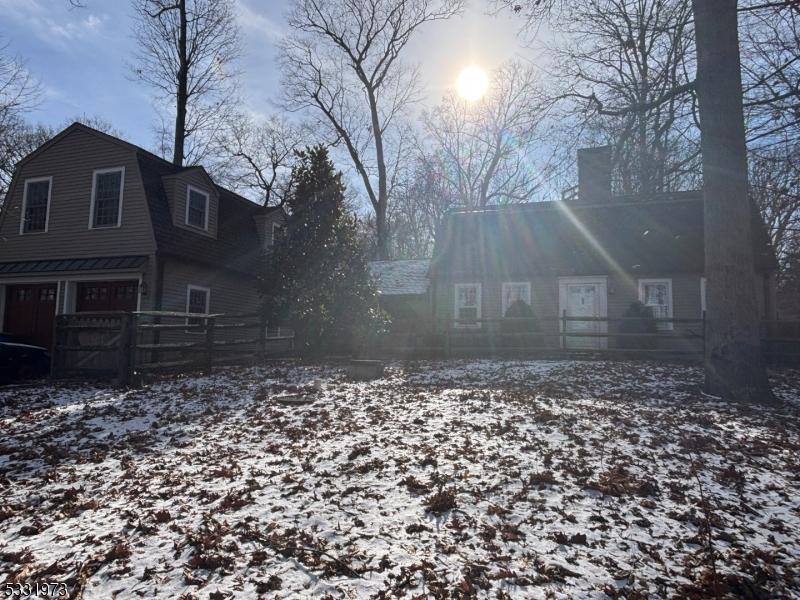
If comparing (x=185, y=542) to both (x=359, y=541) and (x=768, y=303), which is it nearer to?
(x=359, y=541)

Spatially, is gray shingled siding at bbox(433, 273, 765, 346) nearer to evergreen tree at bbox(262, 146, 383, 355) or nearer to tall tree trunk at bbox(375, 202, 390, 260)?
evergreen tree at bbox(262, 146, 383, 355)

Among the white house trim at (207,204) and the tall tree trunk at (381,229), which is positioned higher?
the tall tree trunk at (381,229)

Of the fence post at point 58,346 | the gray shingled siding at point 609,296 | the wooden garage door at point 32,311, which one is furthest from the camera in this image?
the gray shingled siding at point 609,296

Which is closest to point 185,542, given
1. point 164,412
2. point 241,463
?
point 241,463

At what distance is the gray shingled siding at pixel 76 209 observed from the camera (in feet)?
46.8

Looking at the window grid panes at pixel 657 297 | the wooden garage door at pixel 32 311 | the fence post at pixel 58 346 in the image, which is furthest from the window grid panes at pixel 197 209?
the window grid panes at pixel 657 297

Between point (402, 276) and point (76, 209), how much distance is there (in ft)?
46.5

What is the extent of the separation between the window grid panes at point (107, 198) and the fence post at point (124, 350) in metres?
7.13

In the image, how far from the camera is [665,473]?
14.9ft

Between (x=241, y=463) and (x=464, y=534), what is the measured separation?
2.58 m

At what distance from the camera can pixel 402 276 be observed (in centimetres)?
2408

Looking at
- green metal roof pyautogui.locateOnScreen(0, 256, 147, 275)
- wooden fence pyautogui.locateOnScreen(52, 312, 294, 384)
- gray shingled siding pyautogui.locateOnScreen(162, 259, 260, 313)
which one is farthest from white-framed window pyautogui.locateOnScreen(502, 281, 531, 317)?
green metal roof pyautogui.locateOnScreen(0, 256, 147, 275)

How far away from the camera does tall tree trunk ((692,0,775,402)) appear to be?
26.1 ft

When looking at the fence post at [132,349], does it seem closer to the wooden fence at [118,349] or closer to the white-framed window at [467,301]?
the wooden fence at [118,349]
